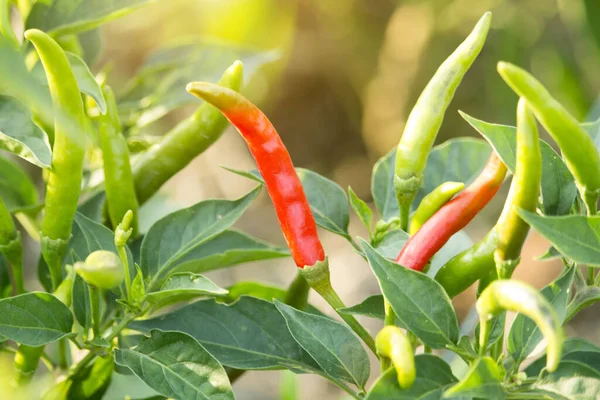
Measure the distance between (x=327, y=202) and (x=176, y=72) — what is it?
1.37 feet

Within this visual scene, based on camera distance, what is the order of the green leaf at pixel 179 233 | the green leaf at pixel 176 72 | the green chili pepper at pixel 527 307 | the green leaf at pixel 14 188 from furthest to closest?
the green leaf at pixel 176 72
the green leaf at pixel 14 188
the green leaf at pixel 179 233
the green chili pepper at pixel 527 307

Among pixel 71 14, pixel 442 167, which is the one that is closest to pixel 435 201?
pixel 442 167

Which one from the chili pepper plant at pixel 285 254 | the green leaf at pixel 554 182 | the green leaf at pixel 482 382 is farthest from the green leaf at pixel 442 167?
the green leaf at pixel 482 382

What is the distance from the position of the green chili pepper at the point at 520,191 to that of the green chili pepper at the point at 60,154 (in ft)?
1.29

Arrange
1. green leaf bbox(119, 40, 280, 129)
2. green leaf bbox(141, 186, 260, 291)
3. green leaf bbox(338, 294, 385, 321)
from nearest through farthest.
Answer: green leaf bbox(338, 294, 385, 321) < green leaf bbox(141, 186, 260, 291) < green leaf bbox(119, 40, 280, 129)

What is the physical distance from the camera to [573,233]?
602 millimetres

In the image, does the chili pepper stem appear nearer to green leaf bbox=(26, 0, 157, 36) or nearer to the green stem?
the green stem

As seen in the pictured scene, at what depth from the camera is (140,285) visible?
0.74m

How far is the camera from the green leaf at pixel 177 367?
0.67 meters

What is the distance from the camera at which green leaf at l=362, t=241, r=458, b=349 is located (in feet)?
2.06

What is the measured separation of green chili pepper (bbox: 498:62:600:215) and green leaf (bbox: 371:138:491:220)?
1.01 ft

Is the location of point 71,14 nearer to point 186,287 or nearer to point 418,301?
point 186,287

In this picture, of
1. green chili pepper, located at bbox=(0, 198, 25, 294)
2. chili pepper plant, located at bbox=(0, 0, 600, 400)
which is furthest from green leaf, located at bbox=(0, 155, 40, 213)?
green chili pepper, located at bbox=(0, 198, 25, 294)

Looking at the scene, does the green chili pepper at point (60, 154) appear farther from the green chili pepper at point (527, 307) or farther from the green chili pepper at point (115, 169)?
the green chili pepper at point (527, 307)
